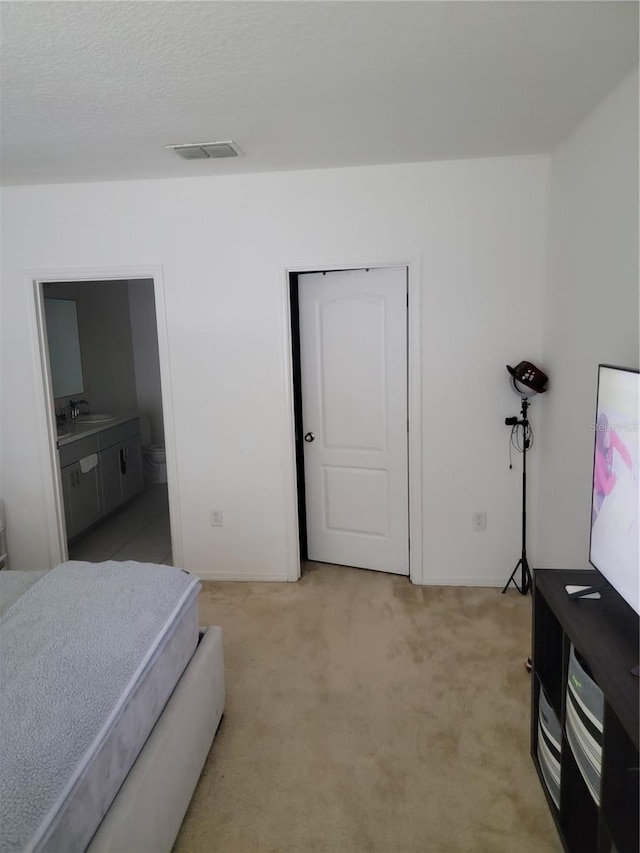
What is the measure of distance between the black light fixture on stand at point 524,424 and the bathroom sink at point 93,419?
11.2ft

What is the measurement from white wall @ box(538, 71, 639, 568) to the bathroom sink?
11.9 feet

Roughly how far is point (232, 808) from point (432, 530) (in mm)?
1971

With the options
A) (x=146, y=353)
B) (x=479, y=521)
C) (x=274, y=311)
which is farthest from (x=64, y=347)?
(x=479, y=521)

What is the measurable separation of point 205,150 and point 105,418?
2.86m

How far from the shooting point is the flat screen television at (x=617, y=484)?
1.51 metres

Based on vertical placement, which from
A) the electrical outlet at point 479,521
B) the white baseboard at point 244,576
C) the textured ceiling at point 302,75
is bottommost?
the white baseboard at point 244,576

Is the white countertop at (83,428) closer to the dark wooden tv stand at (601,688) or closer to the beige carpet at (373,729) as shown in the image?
the beige carpet at (373,729)

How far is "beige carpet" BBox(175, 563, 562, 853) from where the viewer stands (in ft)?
5.91

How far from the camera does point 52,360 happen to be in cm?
446

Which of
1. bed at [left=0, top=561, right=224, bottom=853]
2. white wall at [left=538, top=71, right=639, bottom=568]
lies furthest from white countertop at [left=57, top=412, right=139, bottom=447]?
white wall at [left=538, top=71, right=639, bottom=568]

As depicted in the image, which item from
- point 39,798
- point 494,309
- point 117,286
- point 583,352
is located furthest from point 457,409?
point 117,286

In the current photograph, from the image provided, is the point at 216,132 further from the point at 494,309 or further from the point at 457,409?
the point at 457,409

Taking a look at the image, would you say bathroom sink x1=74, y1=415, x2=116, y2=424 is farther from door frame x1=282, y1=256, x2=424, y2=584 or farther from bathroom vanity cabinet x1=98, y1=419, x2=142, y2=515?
door frame x1=282, y1=256, x2=424, y2=584

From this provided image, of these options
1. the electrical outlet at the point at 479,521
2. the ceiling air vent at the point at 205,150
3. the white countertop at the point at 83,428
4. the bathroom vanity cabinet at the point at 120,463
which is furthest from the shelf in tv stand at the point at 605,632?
the bathroom vanity cabinet at the point at 120,463
